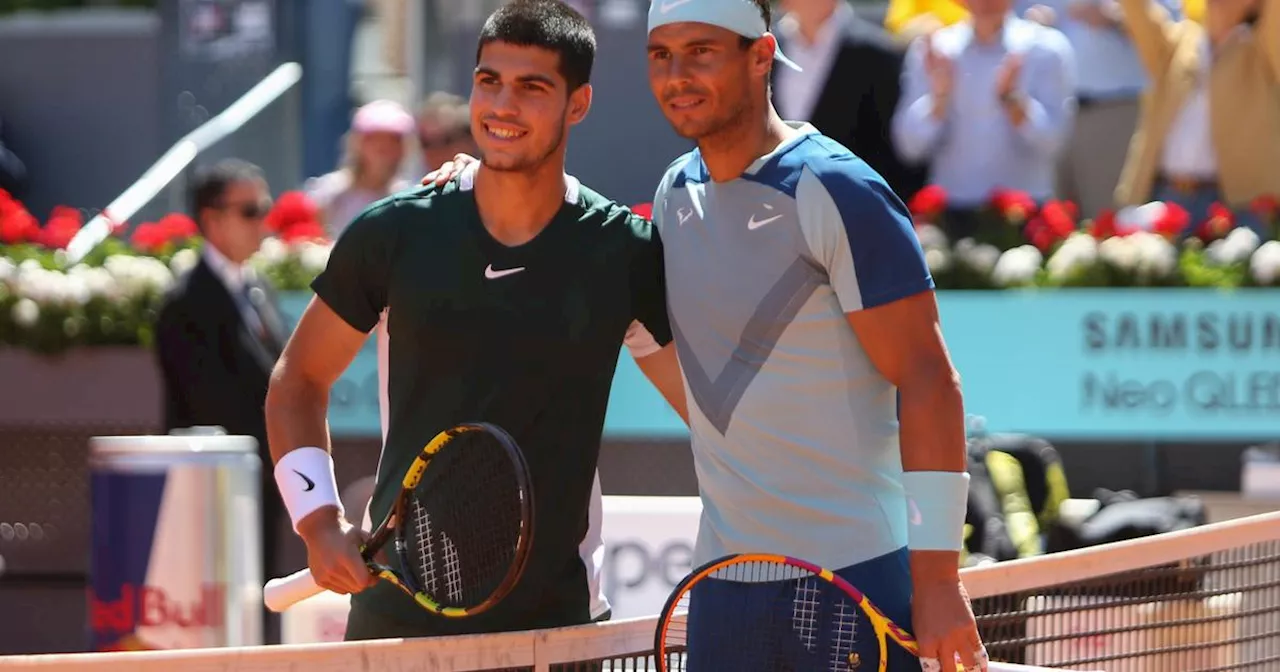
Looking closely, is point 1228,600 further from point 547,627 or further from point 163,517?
point 163,517

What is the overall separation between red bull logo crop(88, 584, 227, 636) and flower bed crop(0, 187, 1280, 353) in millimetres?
2269

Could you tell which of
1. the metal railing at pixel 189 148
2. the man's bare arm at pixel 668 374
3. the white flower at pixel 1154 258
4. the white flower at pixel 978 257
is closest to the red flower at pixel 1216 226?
the white flower at pixel 1154 258

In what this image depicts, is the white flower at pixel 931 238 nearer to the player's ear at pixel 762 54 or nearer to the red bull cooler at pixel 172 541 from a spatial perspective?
the red bull cooler at pixel 172 541

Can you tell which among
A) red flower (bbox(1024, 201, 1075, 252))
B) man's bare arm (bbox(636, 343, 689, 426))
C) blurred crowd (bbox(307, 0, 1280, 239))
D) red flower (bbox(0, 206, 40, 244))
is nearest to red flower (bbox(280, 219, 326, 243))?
blurred crowd (bbox(307, 0, 1280, 239))

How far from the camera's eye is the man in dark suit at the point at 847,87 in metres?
8.46

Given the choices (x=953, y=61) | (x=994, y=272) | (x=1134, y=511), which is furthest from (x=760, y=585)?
(x=953, y=61)

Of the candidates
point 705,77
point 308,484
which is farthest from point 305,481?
point 705,77

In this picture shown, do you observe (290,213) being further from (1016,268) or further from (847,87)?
(1016,268)

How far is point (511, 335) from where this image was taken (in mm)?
3480

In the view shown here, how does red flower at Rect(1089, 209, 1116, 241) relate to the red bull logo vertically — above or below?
above

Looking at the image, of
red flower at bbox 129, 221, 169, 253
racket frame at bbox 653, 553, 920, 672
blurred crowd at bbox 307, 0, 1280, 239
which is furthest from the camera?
red flower at bbox 129, 221, 169, 253

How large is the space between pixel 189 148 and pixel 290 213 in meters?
2.53

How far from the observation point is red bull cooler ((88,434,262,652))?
18.5 ft

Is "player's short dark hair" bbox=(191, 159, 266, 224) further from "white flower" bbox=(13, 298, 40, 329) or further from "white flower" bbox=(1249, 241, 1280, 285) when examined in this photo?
"white flower" bbox=(1249, 241, 1280, 285)
